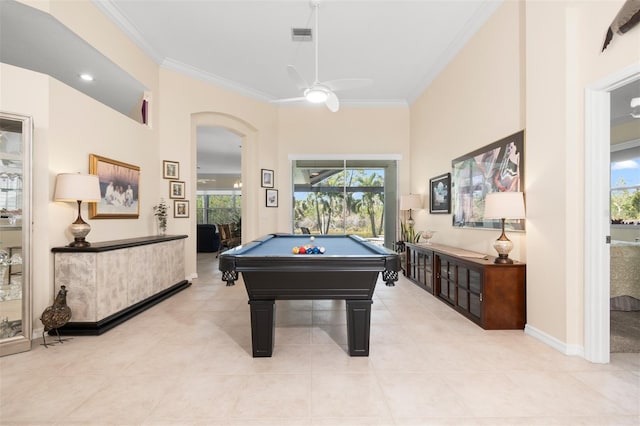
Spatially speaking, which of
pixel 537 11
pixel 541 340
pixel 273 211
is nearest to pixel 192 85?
pixel 273 211

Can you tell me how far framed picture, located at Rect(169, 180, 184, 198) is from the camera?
488cm

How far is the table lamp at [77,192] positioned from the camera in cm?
277

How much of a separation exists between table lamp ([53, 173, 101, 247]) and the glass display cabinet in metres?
0.23

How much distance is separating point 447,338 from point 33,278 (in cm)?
387

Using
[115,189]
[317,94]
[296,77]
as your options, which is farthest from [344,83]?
[115,189]

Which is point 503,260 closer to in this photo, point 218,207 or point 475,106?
point 475,106

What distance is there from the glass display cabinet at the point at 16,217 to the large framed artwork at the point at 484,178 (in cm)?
465

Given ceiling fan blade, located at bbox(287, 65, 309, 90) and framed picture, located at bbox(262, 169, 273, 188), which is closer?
ceiling fan blade, located at bbox(287, 65, 309, 90)

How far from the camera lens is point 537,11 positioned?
267 cm

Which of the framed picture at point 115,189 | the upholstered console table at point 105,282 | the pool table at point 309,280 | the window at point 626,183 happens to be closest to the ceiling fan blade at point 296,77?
the pool table at point 309,280

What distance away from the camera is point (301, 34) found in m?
4.00

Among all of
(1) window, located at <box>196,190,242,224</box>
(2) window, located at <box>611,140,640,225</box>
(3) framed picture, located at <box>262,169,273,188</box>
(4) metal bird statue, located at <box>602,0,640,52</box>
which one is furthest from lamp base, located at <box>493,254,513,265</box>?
(1) window, located at <box>196,190,242,224</box>

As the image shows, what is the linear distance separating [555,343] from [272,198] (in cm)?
508

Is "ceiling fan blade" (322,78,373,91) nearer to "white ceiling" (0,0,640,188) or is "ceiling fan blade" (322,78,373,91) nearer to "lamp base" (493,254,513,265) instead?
"white ceiling" (0,0,640,188)
